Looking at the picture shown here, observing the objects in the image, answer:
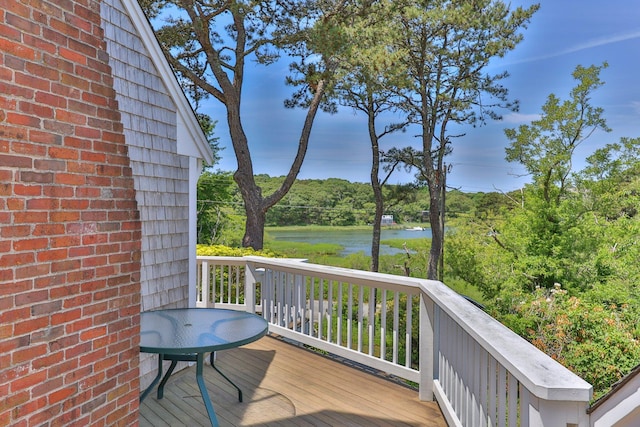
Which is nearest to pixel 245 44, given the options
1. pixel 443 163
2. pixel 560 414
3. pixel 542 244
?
pixel 443 163

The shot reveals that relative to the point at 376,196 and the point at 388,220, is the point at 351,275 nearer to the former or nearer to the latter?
the point at 376,196

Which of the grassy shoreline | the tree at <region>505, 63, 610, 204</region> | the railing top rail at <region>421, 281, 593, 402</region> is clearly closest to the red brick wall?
the railing top rail at <region>421, 281, 593, 402</region>

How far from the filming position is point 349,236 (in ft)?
69.8

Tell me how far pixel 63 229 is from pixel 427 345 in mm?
2537

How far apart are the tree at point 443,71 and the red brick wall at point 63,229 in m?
12.7

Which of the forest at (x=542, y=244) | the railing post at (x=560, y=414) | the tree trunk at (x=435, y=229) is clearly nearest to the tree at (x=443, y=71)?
the tree trunk at (x=435, y=229)

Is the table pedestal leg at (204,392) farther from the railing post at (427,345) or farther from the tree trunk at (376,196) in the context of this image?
the tree trunk at (376,196)

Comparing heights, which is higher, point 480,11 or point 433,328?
point 480,11

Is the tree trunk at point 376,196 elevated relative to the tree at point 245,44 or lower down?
lower down

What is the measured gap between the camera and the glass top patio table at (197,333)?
253 cm

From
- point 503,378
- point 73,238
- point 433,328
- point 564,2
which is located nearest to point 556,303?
point 433,328

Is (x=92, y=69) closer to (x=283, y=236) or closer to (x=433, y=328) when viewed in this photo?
(x=433, y=328)

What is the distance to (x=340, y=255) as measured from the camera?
20.9 m

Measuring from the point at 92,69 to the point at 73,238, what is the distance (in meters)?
0.77
